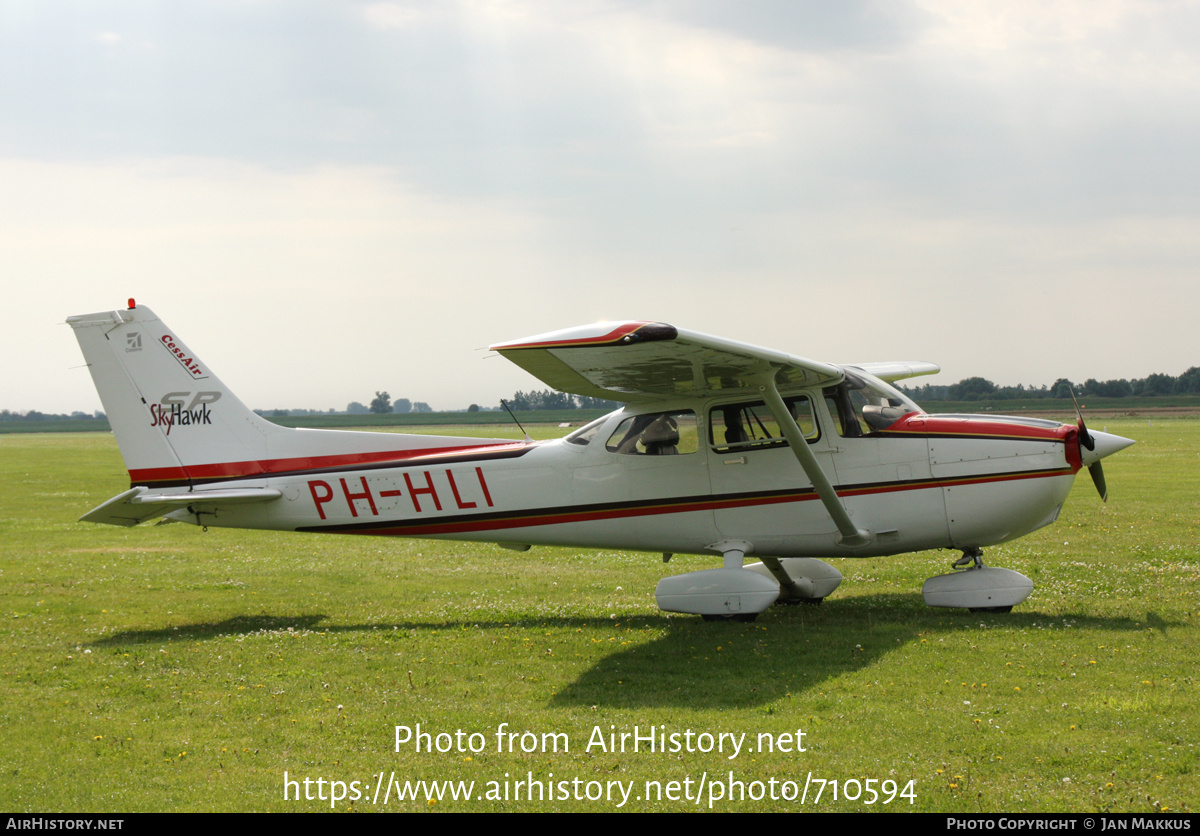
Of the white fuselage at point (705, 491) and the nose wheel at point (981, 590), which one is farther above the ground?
the white fuselage at point (705, 491)

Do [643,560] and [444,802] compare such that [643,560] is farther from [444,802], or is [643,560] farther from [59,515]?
[59,515]

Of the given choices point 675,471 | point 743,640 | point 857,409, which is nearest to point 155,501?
point 675,471

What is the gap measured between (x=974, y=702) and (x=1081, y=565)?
7221 millimetres

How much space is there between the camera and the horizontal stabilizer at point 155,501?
10.5 m

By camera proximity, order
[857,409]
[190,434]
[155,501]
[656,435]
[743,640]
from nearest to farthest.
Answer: [743,640] → [857,409] → [656,435] → [155,501] → [190,434]

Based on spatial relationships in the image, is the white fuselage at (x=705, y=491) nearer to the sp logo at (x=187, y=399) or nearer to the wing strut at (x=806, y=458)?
the wing strut at (x=806, y=458)

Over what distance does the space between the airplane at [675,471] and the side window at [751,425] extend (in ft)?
0.05

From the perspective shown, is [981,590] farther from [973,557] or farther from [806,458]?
[806,458]

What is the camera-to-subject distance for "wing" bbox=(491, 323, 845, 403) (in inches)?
289

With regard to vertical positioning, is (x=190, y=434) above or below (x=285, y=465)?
above

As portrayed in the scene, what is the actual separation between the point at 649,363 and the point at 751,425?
1929mm

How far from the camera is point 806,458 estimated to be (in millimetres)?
9383

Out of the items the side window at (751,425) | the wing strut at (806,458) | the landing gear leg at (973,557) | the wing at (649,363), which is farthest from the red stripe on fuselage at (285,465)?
the landing gear leg at (973,557)
